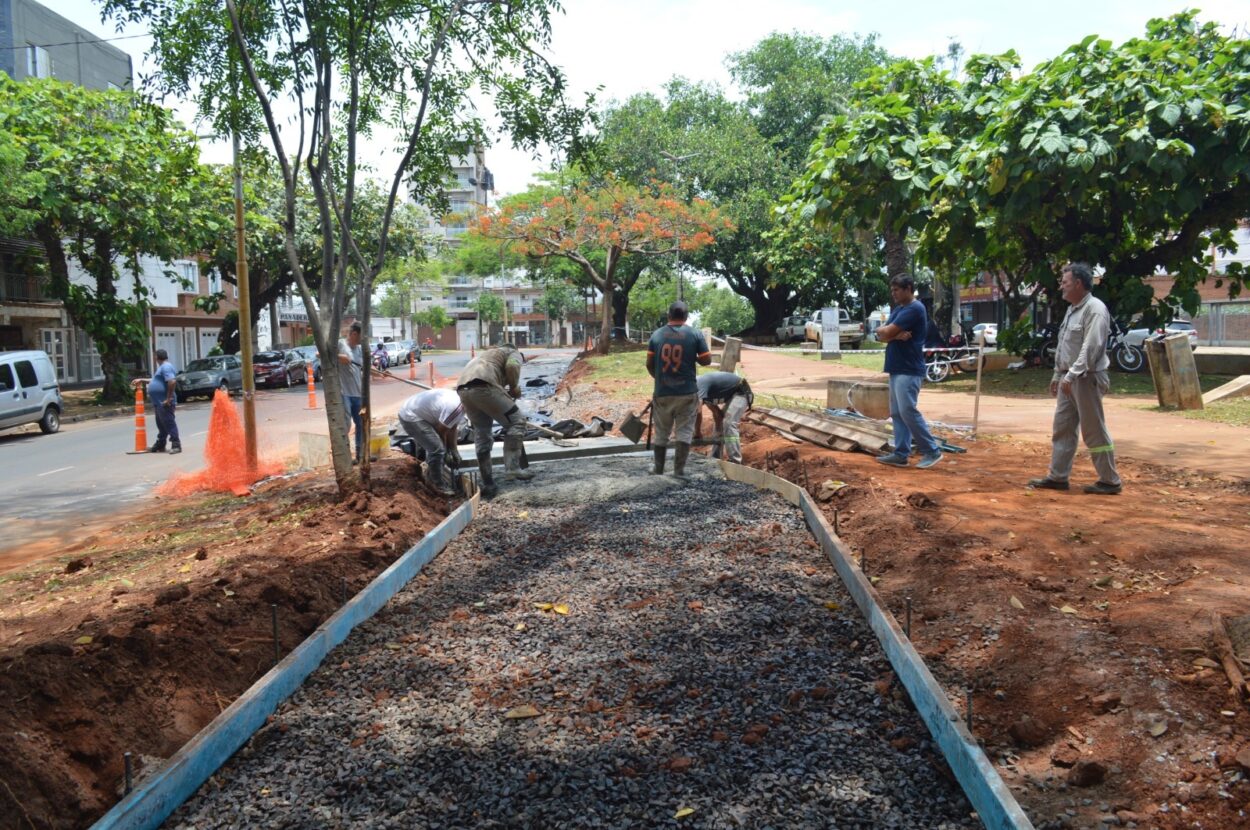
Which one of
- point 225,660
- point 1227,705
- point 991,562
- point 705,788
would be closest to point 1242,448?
point 991,562

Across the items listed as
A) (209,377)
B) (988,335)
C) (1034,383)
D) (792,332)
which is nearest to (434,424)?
(1034,383)

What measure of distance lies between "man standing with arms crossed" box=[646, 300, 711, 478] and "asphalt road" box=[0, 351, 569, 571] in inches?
232

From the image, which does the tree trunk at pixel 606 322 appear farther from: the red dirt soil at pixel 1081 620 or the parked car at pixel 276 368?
the red dirt soil at pixel 1081 620

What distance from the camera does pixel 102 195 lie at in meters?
23.2

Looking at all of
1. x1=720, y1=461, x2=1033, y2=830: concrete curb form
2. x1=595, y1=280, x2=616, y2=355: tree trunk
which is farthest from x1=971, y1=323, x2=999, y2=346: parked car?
x1=595, y1=280, x2=616, y2=355: tree trunk

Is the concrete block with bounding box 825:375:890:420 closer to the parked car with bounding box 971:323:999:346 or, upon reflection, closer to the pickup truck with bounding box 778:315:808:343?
the parked car with bounding box 971:323:999:346

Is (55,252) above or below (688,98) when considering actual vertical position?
below

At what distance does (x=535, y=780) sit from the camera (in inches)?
137

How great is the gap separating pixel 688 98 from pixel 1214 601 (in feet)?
139

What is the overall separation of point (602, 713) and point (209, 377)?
92.2 ft

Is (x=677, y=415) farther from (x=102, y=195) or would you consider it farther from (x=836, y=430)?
(x=102, y=195)

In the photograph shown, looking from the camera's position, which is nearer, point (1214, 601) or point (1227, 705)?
point (1227, 705)

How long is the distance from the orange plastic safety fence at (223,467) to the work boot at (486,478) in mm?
3913

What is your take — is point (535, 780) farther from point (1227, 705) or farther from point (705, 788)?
point (1227, 705)
